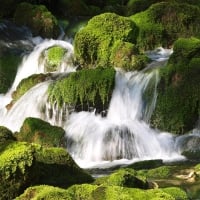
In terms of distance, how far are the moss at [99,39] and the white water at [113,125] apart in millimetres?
2083

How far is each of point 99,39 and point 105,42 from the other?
28cm

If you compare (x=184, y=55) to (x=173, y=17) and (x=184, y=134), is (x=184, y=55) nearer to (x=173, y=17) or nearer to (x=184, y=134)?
A: (x=184, y=134)

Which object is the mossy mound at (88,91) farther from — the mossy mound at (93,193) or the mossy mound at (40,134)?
the mossy mound at (93,193)

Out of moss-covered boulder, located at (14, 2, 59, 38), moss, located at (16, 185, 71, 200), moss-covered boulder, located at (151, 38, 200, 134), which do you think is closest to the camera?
moss, located at (16, 185, 71, 200)

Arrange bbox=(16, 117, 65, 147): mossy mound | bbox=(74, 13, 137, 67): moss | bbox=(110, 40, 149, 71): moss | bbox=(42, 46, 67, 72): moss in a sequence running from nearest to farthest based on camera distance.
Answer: bbox=(16, 117, 65, 147): mossy mound < bbox=(110, 40, 149, 71): moss < bbox=(74, 13, 137, 67): moss < bbox=(42, 46, 67, 72): moss

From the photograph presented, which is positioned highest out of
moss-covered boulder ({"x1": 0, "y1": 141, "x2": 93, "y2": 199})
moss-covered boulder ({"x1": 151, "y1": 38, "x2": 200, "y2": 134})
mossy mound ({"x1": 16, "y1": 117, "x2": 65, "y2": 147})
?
moss-covered boulder ({"x1": 151, "y1": 38, "x2": 200, "y2": 134})

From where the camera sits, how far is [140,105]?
48.5 feet

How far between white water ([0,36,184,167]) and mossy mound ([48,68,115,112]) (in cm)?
23

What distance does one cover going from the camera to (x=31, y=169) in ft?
22.4

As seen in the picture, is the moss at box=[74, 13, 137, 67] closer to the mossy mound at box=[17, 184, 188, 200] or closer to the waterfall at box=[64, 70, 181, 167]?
the waterfall at box=[64, 70, 181, 167]

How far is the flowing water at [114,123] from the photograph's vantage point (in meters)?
12.7

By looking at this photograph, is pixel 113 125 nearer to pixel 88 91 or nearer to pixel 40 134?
pixel 88 91

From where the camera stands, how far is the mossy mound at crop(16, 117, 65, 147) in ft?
40.7

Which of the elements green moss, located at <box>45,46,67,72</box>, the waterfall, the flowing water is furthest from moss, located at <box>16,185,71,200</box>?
green moss, located at <box>45,46,67,72</box>
